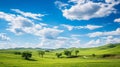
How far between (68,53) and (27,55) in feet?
171

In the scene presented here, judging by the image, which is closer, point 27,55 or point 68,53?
point 27,55

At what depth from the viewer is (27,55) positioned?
15075 centimetres

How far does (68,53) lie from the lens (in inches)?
7569
